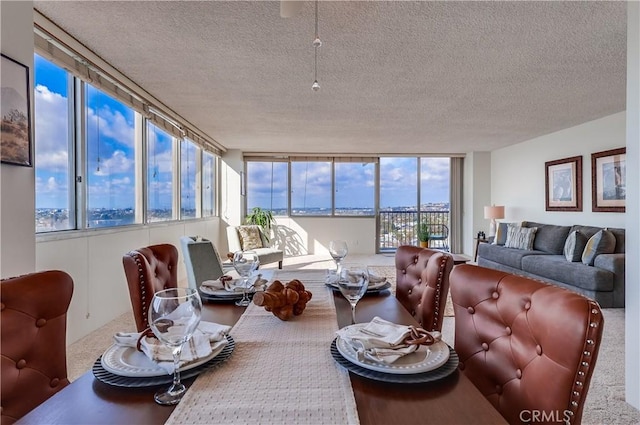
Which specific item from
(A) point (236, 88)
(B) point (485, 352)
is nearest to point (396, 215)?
(A) point (236, 88)

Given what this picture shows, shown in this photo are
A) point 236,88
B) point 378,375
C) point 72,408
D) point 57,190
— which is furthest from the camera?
point 236,88

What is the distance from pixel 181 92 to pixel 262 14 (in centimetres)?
187

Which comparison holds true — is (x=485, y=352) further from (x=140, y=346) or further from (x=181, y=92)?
(x=181, y=92)

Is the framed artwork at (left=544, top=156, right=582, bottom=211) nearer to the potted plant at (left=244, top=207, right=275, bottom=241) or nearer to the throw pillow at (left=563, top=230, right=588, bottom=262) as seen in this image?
the throw pillow at (left=563, top=230, right=588, bottom=262)

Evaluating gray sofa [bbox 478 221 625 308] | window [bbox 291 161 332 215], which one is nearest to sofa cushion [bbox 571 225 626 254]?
gray sofa [bbox 478 221 625 308]

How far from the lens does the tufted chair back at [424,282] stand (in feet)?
4.90

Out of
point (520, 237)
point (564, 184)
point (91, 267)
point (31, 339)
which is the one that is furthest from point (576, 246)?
point (91, 267)

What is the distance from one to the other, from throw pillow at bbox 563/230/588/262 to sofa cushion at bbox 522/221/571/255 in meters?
0.57

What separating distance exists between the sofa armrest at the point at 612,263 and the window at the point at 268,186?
574 centimetres

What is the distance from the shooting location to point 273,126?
5320mm

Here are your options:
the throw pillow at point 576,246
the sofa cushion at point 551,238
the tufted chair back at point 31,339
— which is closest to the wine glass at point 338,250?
the tufted chair back at point 31,339

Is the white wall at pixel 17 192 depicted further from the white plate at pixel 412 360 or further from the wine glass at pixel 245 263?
the white plate at pixel 412 360

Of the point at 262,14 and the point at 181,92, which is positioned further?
the point at 181,92

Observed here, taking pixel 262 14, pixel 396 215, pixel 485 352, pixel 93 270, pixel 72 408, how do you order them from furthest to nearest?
pixel 396 215, pixel 93 270, pixel 262 14, pixel 485 352, pixel 72 408
